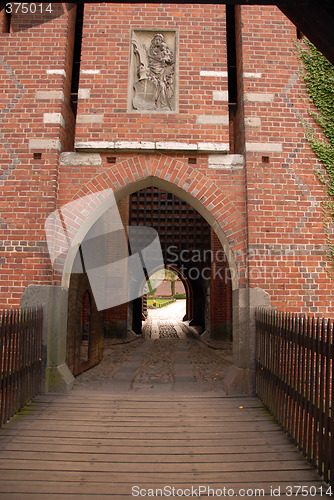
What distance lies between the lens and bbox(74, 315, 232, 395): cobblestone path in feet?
18.3

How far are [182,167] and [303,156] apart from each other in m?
1.94

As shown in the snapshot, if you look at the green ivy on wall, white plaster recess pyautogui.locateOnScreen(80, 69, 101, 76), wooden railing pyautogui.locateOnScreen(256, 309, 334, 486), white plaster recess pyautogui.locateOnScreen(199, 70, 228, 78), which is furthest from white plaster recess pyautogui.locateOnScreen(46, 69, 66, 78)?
wooden railing pyautogui.locateOnScreen(256, 309, 334, 486)

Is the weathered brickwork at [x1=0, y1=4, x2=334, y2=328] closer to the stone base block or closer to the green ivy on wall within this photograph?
the green ivy on wall

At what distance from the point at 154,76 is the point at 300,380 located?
499cm

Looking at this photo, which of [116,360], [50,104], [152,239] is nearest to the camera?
[50,104]

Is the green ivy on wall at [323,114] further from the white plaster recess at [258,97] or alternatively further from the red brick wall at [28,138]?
the red brick wall at [28,138]

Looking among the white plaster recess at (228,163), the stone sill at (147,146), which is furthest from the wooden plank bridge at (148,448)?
the stone sill at (147,146)

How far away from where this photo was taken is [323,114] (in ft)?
18.3

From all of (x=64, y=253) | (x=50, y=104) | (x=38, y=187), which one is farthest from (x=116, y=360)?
(x=50, y=104)

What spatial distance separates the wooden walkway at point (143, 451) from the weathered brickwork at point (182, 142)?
6.23 ft

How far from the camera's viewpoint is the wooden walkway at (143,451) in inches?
109

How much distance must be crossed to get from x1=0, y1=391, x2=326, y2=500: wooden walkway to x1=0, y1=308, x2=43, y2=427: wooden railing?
20 centimetres

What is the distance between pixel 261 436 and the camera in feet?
12.1

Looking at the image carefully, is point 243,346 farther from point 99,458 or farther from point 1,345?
point 1,345
